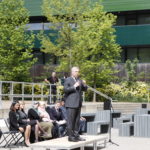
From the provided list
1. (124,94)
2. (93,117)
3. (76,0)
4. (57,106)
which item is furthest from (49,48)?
(57,106)

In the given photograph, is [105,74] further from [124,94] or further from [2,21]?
[2,21]

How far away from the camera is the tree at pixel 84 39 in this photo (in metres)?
33.7

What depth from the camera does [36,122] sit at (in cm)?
1448

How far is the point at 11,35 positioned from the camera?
35812 millimetres

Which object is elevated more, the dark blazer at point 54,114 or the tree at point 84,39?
the tree at point 84,39

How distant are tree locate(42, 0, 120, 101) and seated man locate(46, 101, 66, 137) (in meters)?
16.7

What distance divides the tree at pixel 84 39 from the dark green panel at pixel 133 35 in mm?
3578

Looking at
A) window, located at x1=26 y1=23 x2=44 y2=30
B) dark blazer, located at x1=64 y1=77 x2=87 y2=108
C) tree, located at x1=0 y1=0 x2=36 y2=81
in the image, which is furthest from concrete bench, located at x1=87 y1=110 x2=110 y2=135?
window, located at x1=26 y1=23 x2=44 y2=30

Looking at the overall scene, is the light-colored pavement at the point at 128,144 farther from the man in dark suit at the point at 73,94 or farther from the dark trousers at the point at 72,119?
the man in dark suit at the point at 73,94

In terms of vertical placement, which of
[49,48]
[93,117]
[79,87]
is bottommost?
[93,117]

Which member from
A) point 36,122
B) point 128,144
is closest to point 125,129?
point 128,144

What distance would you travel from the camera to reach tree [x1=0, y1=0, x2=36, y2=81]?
35.3 metres

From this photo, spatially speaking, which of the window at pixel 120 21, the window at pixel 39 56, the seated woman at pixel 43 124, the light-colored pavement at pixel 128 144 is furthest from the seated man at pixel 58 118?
the window at pixel 39 56

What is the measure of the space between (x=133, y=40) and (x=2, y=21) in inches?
380
